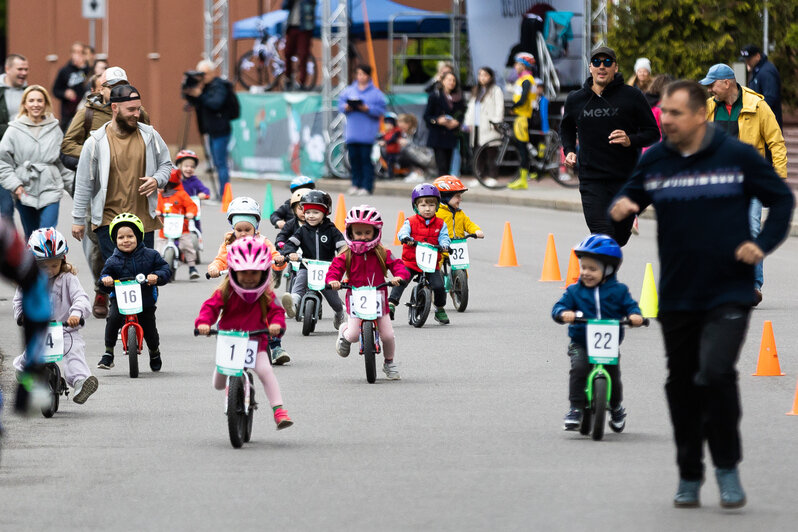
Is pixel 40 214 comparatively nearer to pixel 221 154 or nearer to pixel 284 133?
pixel 221 154

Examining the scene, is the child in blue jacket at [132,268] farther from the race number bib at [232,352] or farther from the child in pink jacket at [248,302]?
the race number bib at [232,352]

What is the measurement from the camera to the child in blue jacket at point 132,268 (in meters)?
11.6

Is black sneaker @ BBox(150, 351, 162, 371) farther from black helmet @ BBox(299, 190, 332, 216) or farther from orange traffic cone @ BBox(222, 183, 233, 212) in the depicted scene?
orange traffic cone @ BBox(222, 183, 233, 212)

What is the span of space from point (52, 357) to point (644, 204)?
390cm

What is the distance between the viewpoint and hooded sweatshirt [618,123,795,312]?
7.18 metres

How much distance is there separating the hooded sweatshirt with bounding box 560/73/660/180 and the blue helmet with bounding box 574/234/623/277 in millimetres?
3891

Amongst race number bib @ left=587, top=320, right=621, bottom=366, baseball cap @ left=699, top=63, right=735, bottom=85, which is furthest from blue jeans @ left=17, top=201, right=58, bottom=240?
race number bib @ left=587, top=320, right=621, bottom=366

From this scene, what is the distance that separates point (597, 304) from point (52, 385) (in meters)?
3.22

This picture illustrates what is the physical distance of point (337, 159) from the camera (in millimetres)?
31062

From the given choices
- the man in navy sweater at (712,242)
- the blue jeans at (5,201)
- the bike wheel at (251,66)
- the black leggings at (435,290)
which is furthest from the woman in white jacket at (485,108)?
the man in navy sweater at (712,242)

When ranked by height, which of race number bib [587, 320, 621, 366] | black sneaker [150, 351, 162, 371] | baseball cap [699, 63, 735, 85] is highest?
baseball cap [699, 63, 735, 85]

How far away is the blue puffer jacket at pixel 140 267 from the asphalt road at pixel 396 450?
0.59m

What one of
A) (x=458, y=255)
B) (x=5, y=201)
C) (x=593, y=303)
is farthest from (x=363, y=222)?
(x=5, y=201)

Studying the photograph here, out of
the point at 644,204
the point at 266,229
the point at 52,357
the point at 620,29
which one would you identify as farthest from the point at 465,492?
the point at 620,29
